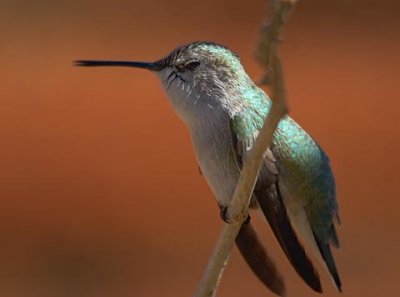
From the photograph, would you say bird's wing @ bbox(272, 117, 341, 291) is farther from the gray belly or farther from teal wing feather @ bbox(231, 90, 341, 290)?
the gray belly

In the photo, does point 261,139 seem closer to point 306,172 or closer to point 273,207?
point 273,207

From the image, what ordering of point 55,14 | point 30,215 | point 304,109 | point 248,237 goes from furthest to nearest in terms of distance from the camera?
point 55,14
point 304,109
point 30,215
point 248,237

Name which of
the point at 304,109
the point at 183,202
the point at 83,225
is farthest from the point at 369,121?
the point at 83,225

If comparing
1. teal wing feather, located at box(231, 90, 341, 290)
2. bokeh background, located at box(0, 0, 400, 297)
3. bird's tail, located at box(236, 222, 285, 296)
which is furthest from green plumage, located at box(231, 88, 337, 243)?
bokeh background, located at box(0, 0, 400, 297)

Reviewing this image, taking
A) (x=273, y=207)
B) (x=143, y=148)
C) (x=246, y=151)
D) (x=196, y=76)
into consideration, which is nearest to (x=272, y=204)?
(x=273, y=207)

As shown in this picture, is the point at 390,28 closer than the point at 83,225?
No

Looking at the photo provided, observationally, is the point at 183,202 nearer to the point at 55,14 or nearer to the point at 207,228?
the point at 207,228

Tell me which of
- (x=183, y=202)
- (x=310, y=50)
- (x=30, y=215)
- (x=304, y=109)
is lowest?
(x=30, y=215)
